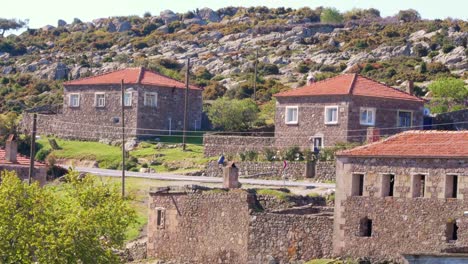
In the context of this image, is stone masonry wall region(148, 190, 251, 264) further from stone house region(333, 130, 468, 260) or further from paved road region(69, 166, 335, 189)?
paved road region(69, 166, 335, 189)

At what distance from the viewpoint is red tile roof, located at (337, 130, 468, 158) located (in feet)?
168

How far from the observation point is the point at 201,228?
59969 millimetres

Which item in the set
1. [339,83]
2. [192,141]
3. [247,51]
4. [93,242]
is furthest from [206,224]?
[247,51]

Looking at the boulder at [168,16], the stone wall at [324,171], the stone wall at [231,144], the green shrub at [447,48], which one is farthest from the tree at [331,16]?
the stone wall at [324,171]

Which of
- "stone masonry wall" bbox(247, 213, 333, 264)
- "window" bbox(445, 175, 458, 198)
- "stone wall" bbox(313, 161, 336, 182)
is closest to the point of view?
"window" bbox(445, 175, 458, 198)

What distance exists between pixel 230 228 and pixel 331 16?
113 m

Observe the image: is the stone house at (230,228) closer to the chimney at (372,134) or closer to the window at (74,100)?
the chimney at (372,134)

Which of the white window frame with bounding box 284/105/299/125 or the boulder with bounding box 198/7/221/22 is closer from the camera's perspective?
the white window frame with bounding box 284/105/299/125

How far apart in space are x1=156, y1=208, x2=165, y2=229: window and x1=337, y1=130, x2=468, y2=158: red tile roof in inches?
412

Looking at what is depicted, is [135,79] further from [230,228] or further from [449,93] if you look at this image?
[230,228]

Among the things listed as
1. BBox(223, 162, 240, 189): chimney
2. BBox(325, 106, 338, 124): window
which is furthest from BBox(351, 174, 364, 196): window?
BBox(325, 106, 338, 124): window

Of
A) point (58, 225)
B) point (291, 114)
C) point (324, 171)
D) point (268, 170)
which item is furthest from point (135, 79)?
point (58, 225)

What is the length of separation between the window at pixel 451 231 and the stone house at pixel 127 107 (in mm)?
42328

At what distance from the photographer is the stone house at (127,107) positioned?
92438 mm
